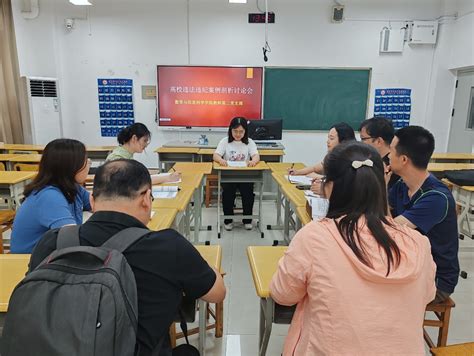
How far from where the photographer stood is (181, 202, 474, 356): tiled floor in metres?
1.94

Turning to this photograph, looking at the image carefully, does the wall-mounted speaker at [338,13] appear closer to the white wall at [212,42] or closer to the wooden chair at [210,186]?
the white wall at [212,42]

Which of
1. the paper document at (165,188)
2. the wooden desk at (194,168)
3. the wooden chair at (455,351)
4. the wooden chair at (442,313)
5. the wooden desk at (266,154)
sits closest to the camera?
the wooden chair at (455,351)

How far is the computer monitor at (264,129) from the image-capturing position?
4.81 m

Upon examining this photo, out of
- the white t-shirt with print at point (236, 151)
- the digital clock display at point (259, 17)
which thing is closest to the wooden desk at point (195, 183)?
the white t-shirt with print at point (236, 151)

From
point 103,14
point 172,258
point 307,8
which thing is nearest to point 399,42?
point 307,8

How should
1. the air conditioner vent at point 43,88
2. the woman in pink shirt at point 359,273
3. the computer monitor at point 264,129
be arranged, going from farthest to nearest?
the air conditioner vent at point 43,88 < the computer monitor at point 264,129 < the woman in pink shirt at point 359,273

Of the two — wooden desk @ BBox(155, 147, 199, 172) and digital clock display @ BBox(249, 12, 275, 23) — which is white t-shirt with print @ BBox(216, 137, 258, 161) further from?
digital clock display @ BBox(249, 12, 275, 23)

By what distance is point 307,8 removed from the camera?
5668 mm

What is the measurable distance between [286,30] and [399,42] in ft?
6.25

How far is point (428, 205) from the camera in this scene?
149cm

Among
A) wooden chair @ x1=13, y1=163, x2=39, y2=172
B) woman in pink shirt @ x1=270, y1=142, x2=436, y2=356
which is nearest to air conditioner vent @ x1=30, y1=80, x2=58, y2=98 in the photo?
wooden chair @ x1=13, y1=163, x2=39, y2=172

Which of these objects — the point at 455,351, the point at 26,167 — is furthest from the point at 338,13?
the point at 455,351

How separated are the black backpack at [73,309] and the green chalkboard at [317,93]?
213 inches

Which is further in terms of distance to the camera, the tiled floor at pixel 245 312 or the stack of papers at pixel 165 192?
the stack of papers at pixel 165 192
